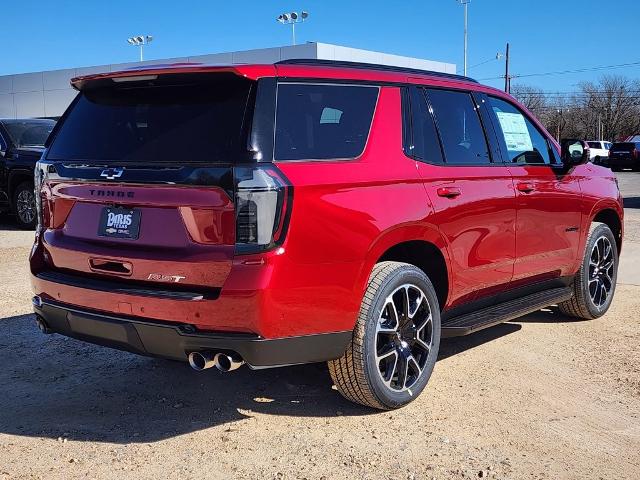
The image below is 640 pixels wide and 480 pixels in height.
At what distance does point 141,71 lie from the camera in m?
3.63

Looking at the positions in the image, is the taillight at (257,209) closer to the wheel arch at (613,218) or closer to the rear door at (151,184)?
the rear door at (151,184)

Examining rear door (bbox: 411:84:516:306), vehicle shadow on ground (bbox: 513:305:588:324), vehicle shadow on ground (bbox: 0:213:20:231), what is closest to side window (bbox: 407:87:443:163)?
rear door (bbox: 411:84:516:306)

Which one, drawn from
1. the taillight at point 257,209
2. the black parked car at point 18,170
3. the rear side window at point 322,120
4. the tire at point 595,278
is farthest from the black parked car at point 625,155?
the taillight at point 257,209

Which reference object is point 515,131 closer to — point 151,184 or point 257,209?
point 257,209

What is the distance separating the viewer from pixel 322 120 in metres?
3.65

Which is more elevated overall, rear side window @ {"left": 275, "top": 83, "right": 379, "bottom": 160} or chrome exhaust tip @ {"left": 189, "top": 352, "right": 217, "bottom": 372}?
rear side window @ {"left": 275, "top": 83, "right": 379, "bottom": 160}

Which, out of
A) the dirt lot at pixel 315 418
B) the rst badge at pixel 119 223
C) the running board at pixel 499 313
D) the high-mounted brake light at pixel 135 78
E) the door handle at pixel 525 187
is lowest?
the dirt lot at pixel 315 418

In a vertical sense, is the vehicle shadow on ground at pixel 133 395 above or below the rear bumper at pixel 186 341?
below

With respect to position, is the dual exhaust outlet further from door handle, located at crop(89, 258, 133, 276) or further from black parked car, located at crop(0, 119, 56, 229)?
black parked car, located at crop(0, 119, 56, 229)

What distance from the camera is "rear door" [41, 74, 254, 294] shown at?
3262mm

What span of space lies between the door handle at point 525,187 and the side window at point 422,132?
0.85 metres

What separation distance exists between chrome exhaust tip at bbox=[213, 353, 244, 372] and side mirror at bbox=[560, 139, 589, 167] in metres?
3.32

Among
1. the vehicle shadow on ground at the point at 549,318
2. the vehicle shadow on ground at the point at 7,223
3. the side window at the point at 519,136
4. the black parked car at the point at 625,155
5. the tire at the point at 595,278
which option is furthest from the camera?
the black parked car at the point at 625,155

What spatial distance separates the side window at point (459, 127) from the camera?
4410mm
